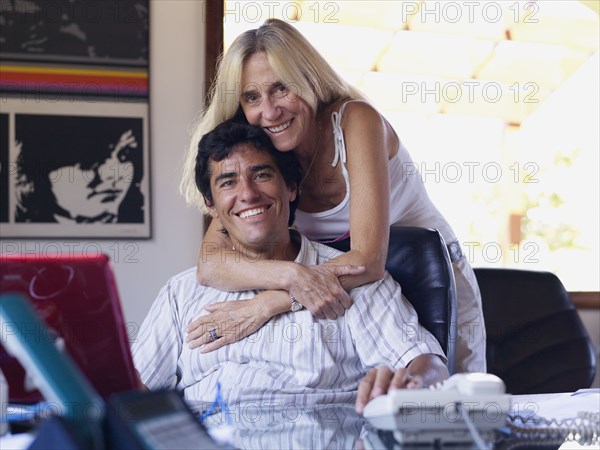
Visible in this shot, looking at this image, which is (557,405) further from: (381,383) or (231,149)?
(231,149)

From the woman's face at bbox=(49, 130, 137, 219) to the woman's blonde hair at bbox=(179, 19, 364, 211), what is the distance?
106 cm

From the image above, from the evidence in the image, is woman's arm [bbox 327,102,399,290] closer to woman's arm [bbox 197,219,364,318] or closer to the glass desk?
woman's arm [bbox 197,219,364,318]

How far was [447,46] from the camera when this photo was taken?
3418mm

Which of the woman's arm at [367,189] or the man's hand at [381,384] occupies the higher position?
the woman's arm at [367,189]

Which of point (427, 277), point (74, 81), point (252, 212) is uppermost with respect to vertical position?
point (74, 81)

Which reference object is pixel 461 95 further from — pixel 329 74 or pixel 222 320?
pixel 222 320

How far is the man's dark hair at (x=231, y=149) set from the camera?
190cm

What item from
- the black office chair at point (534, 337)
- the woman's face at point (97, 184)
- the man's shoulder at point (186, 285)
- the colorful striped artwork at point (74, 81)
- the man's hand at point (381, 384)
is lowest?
the black office chair at point (534, 337)

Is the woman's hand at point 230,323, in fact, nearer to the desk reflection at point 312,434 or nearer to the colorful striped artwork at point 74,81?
the desk reflection at point 312,434

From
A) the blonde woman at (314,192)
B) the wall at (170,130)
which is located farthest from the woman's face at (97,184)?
the blonde woman at (314,192)

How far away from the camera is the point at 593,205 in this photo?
3.67 meters

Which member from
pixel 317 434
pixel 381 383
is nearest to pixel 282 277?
pixel 381 383

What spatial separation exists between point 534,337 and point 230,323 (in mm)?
1166

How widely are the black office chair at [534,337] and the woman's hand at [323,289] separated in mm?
889
